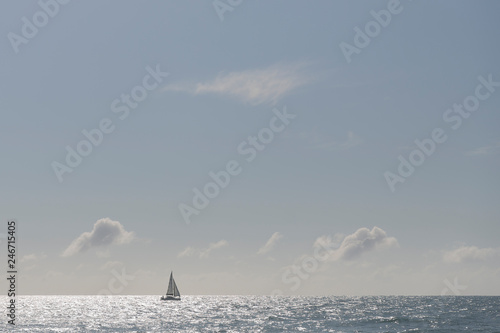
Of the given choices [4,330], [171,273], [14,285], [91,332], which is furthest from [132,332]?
[171,273]

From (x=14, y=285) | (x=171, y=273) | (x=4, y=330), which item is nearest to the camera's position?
(x=14, y=285)

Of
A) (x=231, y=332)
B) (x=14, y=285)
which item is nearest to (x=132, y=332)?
(x=231, y=332)

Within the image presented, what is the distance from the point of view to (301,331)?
245ft

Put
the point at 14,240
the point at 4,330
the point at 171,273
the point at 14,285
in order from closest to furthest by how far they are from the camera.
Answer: the point at 14,240
the point at 14,285
the point at 4,330
the point at 171,273

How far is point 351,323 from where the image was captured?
3467 inches

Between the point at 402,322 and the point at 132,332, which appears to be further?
the point at 402,322

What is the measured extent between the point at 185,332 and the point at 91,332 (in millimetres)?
14427

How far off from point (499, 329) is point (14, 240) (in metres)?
64.9

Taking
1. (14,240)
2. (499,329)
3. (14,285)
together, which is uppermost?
(14,240)

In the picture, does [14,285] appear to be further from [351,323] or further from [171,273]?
[171,273]

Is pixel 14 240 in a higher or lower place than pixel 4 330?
higher

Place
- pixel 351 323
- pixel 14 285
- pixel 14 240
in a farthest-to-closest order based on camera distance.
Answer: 1. pixel 351 323
2. pixel 14 285
3. pixel 14 240

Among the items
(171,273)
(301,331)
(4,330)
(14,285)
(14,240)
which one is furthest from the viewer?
(171,273)

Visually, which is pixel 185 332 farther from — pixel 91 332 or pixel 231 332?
pixel 91 332
